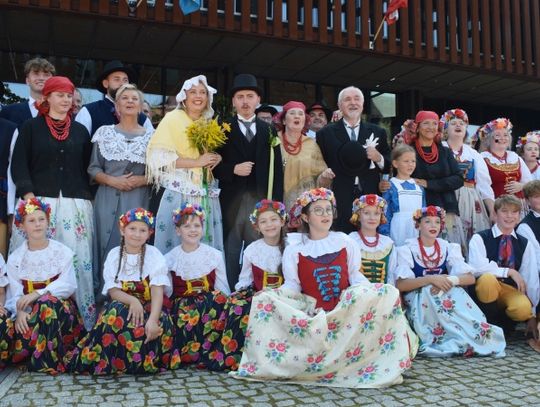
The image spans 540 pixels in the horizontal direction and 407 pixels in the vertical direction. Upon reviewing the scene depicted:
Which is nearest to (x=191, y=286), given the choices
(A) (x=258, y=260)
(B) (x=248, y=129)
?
(A) (x=258, y=260)

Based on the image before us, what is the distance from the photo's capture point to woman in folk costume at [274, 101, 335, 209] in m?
5.48

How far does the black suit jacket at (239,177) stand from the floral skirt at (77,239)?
1.25m

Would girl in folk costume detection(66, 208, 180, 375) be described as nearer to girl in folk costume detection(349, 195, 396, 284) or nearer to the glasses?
the glasses

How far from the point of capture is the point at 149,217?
14.6ft

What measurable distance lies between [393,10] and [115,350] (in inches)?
322

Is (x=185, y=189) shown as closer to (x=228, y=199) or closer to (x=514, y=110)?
(x=228, y=199)

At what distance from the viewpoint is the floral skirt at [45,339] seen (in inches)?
159

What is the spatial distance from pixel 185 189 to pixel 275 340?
1.66m

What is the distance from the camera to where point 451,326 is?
15.7ft

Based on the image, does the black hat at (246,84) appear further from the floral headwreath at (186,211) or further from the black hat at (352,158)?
the floral headwreath at (186,211)

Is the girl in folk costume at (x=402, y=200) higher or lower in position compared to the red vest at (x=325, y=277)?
higher

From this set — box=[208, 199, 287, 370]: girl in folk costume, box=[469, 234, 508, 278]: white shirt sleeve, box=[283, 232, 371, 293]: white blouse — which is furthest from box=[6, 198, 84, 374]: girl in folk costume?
box=[469, 234, 508, 278]: white shirt sleeve

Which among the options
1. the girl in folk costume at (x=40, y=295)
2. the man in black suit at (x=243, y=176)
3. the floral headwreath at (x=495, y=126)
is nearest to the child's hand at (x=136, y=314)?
the girl in folk costume at (x=40, y=295)

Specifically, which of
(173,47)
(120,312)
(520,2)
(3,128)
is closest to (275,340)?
(120,312)
